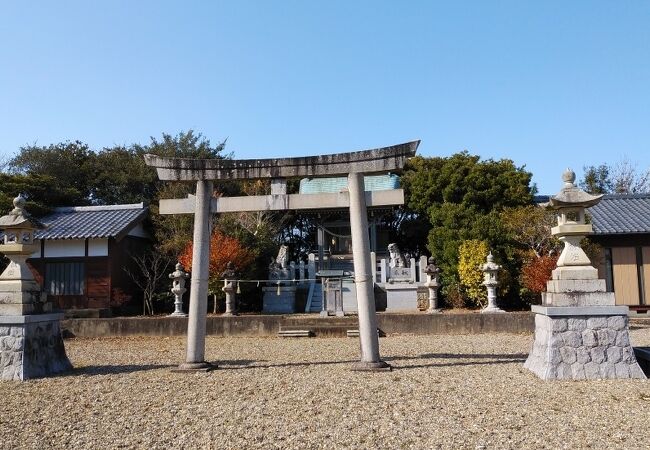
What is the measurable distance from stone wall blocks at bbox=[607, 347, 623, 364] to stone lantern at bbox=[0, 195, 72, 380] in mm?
8911

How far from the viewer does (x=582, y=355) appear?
7281 mm

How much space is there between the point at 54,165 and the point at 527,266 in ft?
74.4

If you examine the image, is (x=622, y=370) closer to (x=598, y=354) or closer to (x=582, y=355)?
(x=598, y=354)

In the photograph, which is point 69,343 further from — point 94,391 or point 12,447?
point 12,447

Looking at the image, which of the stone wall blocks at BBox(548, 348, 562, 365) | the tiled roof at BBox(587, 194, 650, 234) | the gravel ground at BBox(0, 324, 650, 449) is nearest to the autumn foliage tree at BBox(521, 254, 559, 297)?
the tiled roof at BBox(587, 194, 650, 234)

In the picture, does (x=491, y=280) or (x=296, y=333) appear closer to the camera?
(x=296, y=333)

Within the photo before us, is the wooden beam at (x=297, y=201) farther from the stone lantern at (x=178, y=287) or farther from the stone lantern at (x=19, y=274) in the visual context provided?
the stone lantern at (x=178, y=287)

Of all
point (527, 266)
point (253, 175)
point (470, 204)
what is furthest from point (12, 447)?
point (470, 204)

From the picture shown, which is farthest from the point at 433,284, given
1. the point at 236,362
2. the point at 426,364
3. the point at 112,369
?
the point at 112,369

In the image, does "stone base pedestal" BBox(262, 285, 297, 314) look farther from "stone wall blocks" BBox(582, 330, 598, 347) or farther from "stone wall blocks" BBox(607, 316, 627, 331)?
"stone wall blocks" BBox(607, 316, 627, 331)

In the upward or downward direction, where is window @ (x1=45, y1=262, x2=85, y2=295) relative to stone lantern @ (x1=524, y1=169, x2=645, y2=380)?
upward

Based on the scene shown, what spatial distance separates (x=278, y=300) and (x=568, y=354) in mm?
12848

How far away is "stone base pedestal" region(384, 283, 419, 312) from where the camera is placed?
1833 centimetres

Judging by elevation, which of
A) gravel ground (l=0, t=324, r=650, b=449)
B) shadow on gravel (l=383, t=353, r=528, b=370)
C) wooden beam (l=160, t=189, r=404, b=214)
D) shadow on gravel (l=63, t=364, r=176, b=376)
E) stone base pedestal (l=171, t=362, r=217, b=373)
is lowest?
shadow on gravel (l=383, t=353, r=528, b=370)
